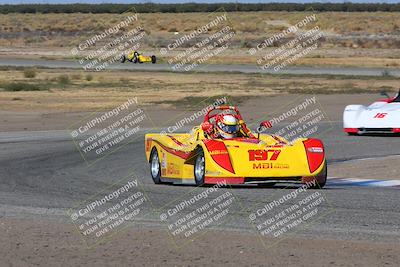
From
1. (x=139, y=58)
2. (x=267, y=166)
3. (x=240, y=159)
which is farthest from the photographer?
(x=139, y=58)

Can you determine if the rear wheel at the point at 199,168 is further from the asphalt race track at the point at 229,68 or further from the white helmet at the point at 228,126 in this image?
the asphalt race track at the point at 229,68

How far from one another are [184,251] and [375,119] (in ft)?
54.2

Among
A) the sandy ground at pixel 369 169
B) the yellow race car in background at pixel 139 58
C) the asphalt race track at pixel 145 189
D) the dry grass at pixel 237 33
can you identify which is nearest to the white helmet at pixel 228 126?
the asphalt race track at pixel 145 189

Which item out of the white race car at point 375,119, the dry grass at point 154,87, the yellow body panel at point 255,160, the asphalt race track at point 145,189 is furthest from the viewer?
the dry grass at point 154,87

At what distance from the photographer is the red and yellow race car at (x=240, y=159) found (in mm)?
15656

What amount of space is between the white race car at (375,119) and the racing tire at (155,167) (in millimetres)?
9763

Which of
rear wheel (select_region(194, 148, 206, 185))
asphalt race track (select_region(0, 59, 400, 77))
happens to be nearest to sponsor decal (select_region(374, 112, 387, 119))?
rear wheel (select_region(194, 148, 206, 185))

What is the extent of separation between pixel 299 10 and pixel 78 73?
3690 inches

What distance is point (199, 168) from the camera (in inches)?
634

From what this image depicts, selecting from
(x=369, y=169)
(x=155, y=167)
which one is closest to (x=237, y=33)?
(x=369, y=169)

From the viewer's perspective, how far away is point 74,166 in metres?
20.2

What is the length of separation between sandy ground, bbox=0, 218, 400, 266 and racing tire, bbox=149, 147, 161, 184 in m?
5.78

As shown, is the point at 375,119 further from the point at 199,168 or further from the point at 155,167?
the point at 199,168

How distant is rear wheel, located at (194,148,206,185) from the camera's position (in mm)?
15987
